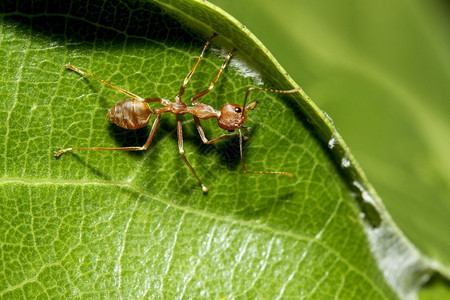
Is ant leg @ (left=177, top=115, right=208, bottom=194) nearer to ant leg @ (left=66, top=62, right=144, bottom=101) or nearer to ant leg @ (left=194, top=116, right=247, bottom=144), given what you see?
ant leg @ (left=194, top=116, right=247, bottom=144)

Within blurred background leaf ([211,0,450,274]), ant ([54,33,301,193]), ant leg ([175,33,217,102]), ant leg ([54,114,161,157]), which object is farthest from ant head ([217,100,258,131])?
blurred background leaf ([211,0,450,274])

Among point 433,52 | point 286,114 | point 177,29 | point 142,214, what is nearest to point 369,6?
point 433,52

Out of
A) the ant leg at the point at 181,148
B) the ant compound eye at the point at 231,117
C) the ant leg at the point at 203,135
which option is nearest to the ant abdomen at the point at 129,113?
the ant leg at the point at 181,148

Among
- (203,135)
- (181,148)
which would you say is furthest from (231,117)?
(181,148)

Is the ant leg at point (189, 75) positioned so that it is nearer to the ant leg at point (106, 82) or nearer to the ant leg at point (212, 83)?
the ant leg at point (212, 83)

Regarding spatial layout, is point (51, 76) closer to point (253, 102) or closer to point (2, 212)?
point (2, 212)
